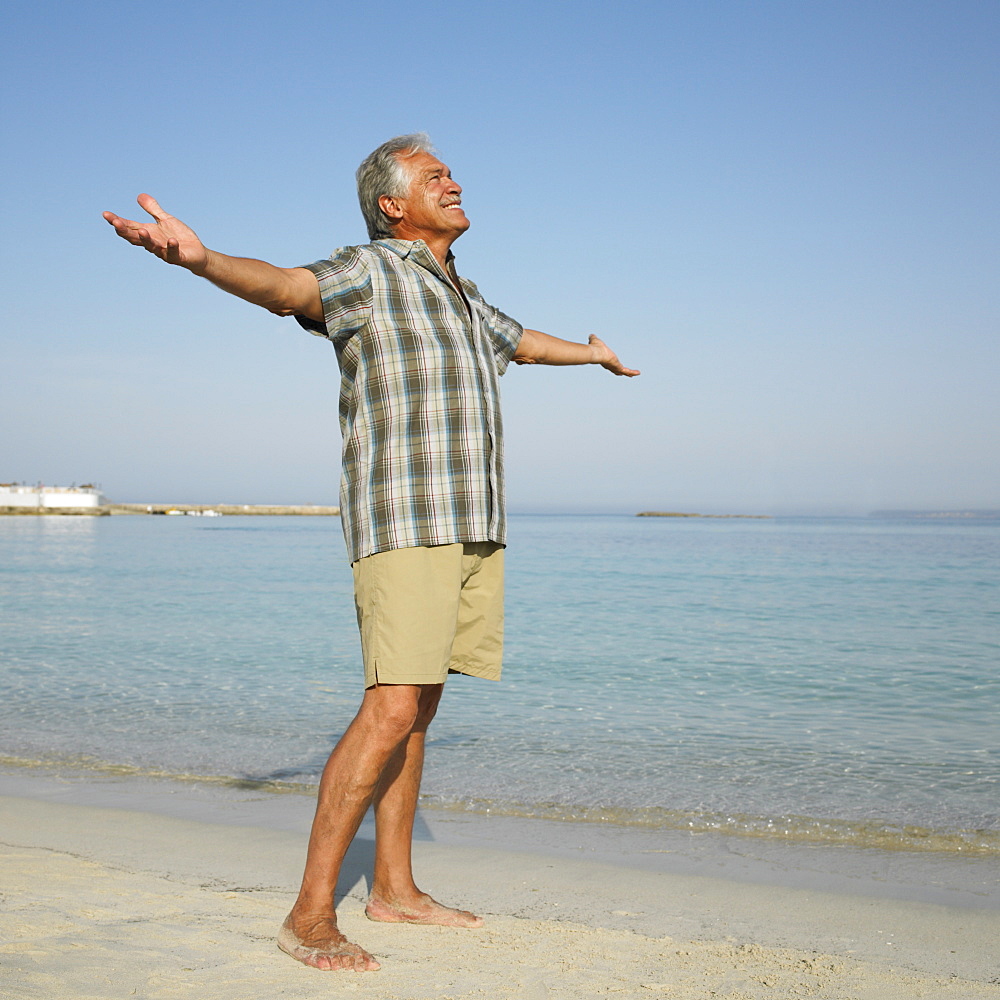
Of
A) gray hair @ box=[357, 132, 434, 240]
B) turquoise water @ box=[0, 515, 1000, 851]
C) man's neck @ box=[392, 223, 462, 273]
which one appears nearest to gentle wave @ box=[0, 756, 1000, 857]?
turquoise water @ box=[0, 515, 1000, 851]

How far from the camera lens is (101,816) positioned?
4.25 m

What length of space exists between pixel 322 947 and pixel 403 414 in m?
1.38

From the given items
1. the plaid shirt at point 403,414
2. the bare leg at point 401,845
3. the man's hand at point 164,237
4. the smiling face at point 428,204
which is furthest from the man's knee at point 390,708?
the smiling face at point 428,204

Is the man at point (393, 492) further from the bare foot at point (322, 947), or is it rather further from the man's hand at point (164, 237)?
the man's hand at point (164, 237)

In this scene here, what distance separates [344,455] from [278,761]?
3749 millimetres

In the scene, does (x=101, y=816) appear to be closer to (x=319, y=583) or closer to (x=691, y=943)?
(x=691, y=943)

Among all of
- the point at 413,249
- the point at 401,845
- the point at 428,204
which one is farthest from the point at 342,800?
the point at 428,204

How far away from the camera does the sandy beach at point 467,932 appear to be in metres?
2.31

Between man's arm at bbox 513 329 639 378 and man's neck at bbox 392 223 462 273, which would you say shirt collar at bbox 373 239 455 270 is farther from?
man's arm at bbox 513 329 639 378

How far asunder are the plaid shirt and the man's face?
0.18m

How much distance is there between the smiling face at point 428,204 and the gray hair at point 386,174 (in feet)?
0.05

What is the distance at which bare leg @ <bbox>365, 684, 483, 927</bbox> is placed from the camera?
2.76m

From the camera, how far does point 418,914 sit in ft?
9.07

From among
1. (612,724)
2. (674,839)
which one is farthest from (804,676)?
(674,839)
